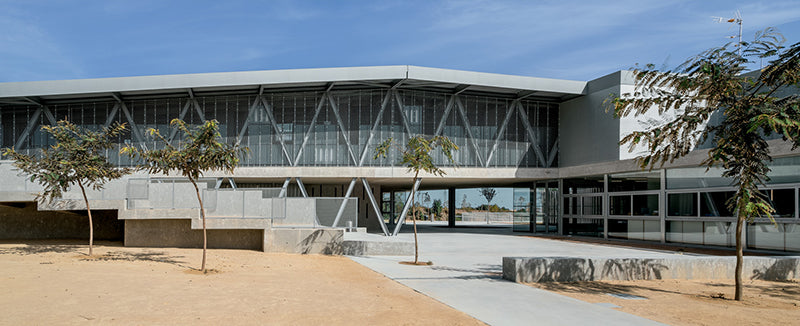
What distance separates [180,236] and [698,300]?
57.6 feet

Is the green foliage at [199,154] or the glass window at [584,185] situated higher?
the green foliage at [199,154]

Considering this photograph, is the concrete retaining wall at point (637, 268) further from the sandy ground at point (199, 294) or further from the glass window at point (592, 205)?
the glass window at point (592, 205)

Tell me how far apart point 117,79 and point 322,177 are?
11.5 m

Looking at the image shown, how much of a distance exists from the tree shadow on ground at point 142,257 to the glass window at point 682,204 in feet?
65.5

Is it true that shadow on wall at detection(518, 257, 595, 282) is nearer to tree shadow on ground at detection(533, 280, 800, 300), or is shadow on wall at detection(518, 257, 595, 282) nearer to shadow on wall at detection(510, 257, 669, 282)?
shadow on wall at detection(510, 257, 669, 282)

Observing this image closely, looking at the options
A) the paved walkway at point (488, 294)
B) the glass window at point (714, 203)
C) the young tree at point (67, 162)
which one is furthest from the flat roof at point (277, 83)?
the paved walkway at point (488, 294)

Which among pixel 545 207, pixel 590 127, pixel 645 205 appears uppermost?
pixel 590 127

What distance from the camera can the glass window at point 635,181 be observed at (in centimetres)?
2615

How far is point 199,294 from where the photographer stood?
1125cm

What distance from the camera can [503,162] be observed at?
107 ft

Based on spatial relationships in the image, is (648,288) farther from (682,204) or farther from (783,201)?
(682,204)

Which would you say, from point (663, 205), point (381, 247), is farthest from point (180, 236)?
point (663, 205)

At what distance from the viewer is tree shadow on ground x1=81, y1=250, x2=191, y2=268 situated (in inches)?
671

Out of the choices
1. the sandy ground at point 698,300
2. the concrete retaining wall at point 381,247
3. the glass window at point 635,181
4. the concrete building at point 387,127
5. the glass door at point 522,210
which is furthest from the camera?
the glass door at point 522,210
